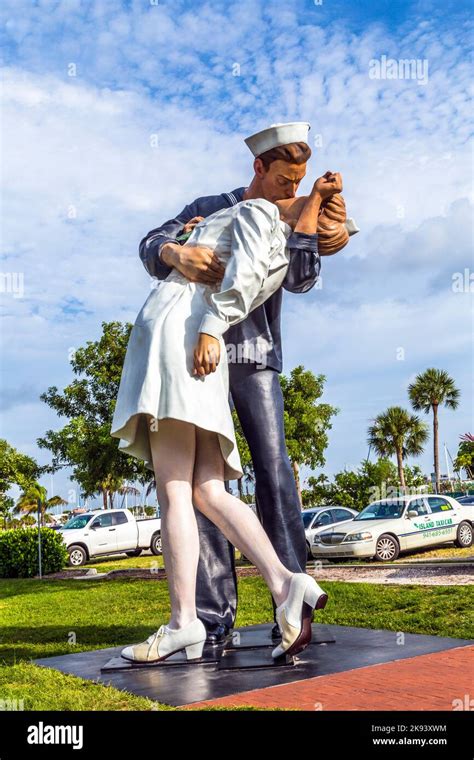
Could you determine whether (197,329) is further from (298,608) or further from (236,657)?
(236,657)

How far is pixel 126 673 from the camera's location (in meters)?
3.98

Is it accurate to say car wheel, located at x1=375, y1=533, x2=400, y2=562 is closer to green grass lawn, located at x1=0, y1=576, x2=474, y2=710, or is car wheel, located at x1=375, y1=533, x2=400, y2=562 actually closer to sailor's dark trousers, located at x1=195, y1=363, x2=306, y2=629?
green grass lawn, located at x1=0, y1=576, x2=474, y2=710

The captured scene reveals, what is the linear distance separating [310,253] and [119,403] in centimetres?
123

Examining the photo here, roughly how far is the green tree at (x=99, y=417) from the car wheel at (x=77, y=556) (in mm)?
2325

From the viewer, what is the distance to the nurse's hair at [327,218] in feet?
14.1

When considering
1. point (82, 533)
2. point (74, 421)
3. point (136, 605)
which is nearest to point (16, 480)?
point (82, 533)

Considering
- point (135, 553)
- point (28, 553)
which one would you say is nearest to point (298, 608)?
point (28, 553)

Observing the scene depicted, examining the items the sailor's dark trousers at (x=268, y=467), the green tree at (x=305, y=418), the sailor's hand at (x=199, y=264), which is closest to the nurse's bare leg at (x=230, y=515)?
the sailor's dark trousers at (x=268, y=467)

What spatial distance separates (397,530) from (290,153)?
13654 mm

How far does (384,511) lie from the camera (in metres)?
17.6

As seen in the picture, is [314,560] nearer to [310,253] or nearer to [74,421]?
[74,421]

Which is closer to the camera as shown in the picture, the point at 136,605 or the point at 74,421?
the point at 136,605

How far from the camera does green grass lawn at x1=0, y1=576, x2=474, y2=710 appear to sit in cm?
372

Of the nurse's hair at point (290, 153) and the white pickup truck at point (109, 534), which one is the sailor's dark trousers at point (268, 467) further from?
the white pickup truck at point (109, 534)
